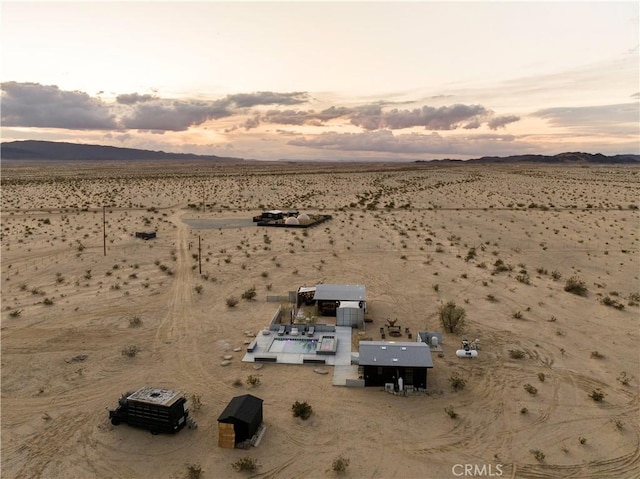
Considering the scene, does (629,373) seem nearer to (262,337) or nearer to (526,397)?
(526,397)

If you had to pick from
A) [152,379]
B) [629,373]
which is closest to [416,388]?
[629,373]

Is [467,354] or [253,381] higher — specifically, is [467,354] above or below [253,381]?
above

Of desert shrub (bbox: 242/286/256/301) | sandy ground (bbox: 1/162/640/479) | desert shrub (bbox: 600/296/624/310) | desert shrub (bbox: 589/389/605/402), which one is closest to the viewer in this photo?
sandy ground (bbox: 1/162/640/479)

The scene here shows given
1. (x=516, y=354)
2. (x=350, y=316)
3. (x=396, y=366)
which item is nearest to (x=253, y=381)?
(x=396, y=366)

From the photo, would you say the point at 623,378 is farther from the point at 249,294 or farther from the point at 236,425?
the point at 249,294

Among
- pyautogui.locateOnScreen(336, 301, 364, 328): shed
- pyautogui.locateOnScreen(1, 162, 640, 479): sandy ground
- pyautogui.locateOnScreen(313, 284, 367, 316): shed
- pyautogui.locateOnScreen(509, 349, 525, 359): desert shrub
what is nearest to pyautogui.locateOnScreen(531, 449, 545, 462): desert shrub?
pyautogui.locateOnScreen(1, 162, 640, 479): sandy ground

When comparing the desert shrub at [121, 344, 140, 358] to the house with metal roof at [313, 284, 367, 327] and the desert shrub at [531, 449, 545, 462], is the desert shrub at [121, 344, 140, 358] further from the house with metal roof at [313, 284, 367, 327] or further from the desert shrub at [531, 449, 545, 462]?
the desert shrub at [531, 449, 545, 462]
